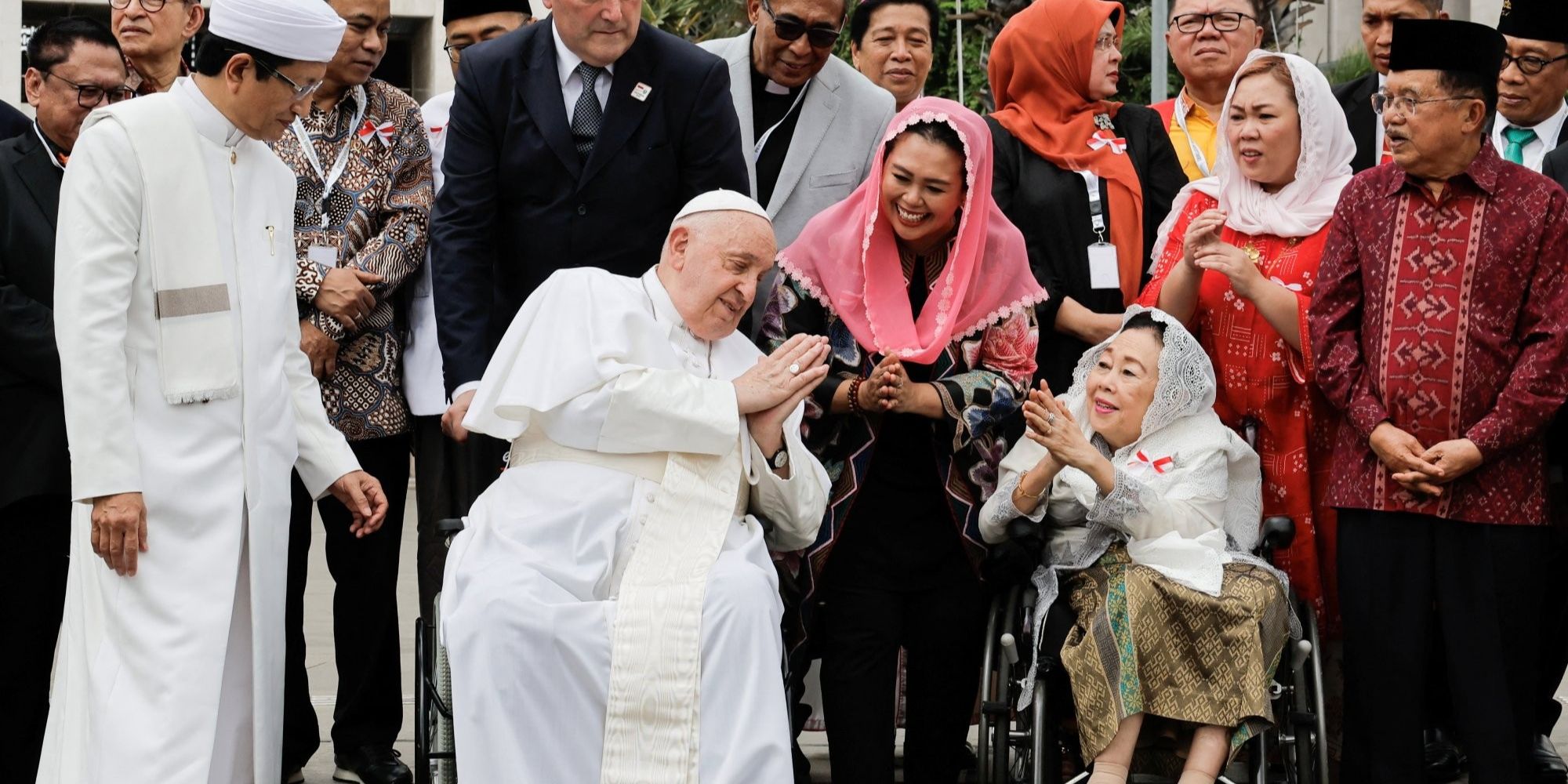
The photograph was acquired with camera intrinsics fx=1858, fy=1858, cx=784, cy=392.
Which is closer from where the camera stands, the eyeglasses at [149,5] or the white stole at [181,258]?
the white stole at [181,258]

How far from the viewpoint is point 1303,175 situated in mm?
5156

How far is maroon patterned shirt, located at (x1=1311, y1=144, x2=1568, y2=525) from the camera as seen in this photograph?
4.67 meters

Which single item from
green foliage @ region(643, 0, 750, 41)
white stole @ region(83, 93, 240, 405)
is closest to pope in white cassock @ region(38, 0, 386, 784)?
white stole @ region(83, 93, 240, 405)

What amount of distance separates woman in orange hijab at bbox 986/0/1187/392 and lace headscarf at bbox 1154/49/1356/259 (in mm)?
364

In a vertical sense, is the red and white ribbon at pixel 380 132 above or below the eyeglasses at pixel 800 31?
below

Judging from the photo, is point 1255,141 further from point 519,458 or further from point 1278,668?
point 519,458

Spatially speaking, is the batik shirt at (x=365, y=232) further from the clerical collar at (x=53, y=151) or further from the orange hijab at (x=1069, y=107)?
the orange hijab at (x=1069, y=107)

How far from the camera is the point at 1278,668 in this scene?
4.68 m

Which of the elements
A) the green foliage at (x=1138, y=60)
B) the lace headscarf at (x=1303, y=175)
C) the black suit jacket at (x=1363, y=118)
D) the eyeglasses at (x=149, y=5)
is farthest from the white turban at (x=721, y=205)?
the green foliage at (x=1138, y=60)

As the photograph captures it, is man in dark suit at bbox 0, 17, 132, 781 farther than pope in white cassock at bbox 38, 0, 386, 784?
Yes

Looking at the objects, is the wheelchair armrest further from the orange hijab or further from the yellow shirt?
the yellow shirt

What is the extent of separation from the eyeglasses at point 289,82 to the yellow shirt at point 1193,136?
8.66 ft

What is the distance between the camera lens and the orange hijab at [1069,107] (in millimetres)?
5523

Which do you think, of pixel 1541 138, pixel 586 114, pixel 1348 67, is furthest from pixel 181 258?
pixel 1348 67
